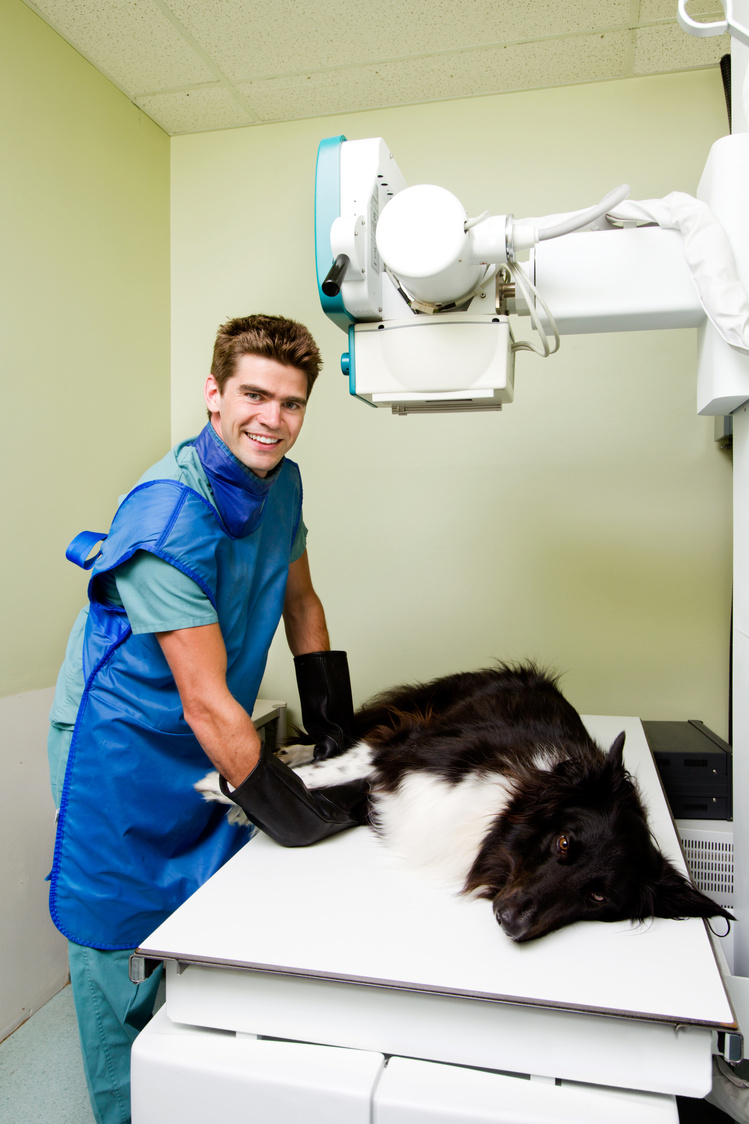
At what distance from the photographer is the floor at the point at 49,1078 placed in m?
1.75

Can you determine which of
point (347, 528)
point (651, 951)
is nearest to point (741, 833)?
point (651, 951)

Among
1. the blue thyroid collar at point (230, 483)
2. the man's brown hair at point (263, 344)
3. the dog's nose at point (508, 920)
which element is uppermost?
the man's brown hair at point (263, 344)

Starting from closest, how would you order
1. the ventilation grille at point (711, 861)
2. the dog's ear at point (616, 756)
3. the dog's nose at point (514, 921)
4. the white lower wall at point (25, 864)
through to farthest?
the dog's nose at point (514, 921) < the dog's ear at point (616, 756) < the ventilation grille at point (711, 861) < the white lower wall at point (25, 864)

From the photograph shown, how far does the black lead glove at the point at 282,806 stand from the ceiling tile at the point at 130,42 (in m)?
2.24

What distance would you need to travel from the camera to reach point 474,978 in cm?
94

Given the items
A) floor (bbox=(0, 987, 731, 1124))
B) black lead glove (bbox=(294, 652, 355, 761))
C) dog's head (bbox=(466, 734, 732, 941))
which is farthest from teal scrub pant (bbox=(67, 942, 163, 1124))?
dog's head (bbox=(466, 734, 732, 941))

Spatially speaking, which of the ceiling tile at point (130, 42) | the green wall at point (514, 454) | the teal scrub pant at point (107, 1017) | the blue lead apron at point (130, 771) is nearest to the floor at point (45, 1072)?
the teal scrub pant at point (107, 1017)

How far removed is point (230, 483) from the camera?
1539 mm

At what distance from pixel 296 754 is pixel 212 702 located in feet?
1.70

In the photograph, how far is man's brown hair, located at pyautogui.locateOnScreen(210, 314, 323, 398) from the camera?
1525 millimetres

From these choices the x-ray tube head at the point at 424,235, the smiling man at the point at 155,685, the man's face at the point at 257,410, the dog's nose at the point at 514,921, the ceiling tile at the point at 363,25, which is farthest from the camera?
the ceiling tile at the point at 363,25

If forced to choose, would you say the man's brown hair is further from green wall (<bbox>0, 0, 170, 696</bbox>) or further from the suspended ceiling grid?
the suspended ceiling grid

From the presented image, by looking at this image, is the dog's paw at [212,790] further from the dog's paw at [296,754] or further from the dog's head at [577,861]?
the dog's head at [577,861]

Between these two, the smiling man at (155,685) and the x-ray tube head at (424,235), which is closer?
the x-ray tube head at (424,235)
